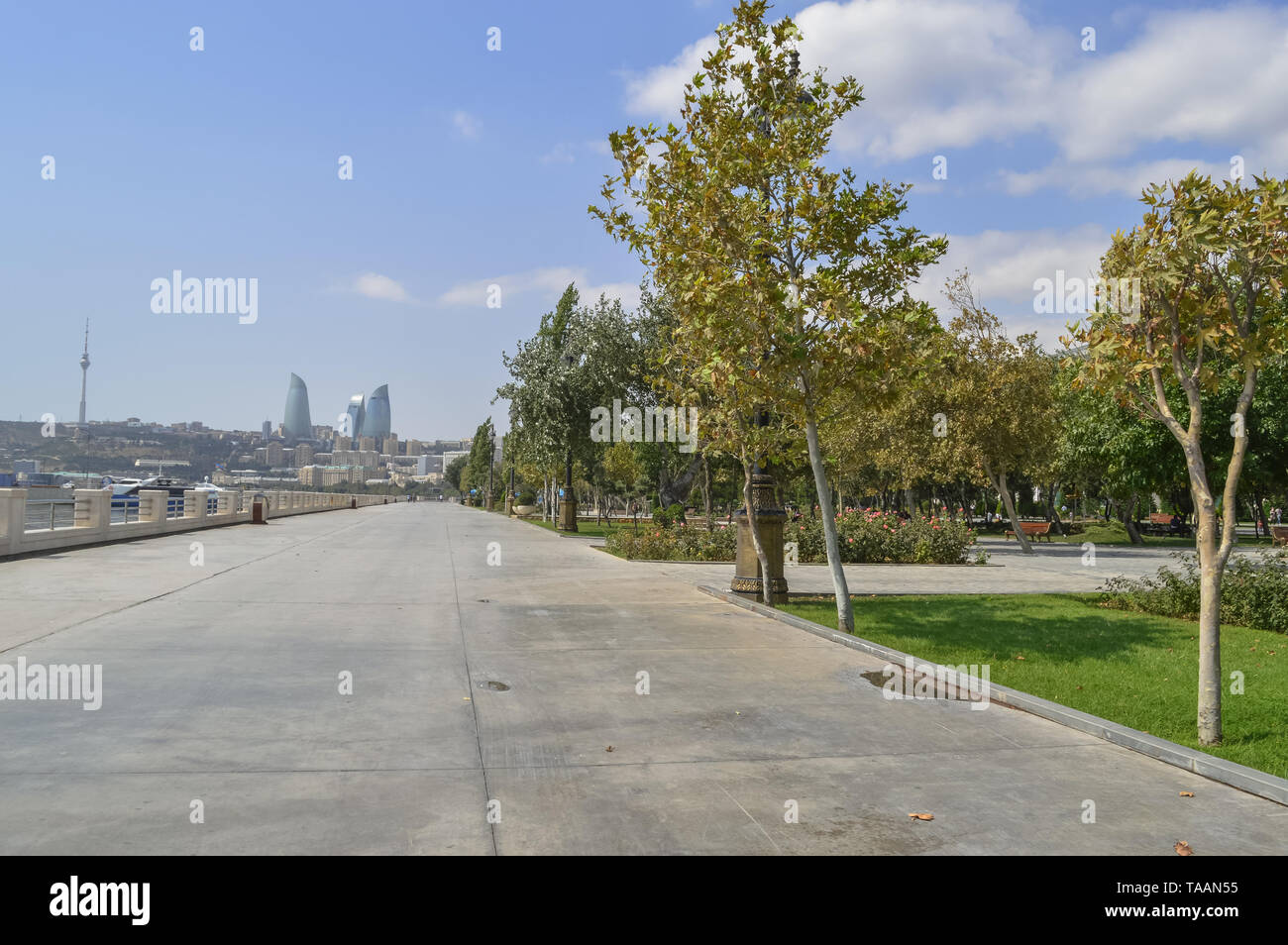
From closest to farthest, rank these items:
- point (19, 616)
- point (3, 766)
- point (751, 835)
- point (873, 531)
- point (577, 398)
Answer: point (751, 835) < point (3, 766) < point (19, 616) < point (873, 531) < point (577, 398)

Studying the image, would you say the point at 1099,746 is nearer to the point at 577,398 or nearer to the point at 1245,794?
the point at 1245,794

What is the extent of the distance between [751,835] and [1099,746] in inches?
136

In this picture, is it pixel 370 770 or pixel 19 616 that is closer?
pixel 370 770

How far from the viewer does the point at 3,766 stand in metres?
5.24

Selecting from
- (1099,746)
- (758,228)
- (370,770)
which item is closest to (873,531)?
(758,228)

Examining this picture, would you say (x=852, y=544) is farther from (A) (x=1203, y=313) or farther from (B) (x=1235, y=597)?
(A) (x=1203, y=313)

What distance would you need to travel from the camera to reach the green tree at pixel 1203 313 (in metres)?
6.39

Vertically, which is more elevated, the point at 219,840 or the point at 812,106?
the point at 812,106

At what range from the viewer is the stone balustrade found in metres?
18.6
